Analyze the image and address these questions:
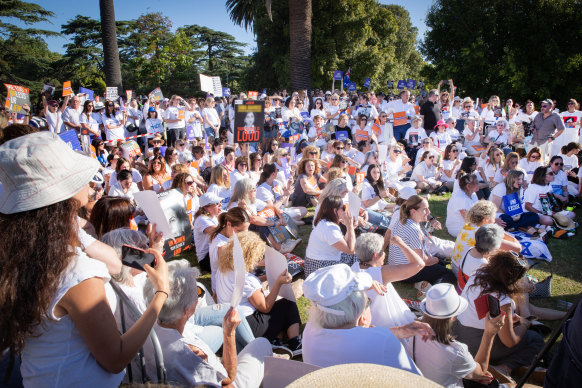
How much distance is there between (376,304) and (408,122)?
34.9 ft

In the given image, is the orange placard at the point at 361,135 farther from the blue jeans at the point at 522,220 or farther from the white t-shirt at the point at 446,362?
the white t-shirt at the point at 446,362

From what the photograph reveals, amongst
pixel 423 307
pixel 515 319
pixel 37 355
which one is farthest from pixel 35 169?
pixel 515 319

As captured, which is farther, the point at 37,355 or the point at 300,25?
the point at 300,25

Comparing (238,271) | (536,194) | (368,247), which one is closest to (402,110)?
(536,194)

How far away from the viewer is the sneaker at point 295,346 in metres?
3.79

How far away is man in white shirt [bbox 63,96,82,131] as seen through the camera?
1028 centimetres

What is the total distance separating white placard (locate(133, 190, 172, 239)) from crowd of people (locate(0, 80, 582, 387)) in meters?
0.08

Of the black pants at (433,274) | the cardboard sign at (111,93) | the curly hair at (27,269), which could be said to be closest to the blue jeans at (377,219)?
the black pants at (433,274)

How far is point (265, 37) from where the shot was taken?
27516 millimetres

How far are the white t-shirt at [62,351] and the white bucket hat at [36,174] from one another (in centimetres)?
27

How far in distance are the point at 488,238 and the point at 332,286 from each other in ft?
7.55

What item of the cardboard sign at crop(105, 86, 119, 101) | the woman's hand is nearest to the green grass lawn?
the woman's hand

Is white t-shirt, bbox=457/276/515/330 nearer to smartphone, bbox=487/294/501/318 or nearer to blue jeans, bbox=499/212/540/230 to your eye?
smartphone, bbox=487/294/501/318

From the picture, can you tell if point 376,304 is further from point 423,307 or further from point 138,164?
point 138,164
